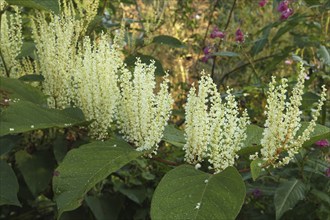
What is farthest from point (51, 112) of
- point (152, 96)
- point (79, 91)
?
point (152, 96)

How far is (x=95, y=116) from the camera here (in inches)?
67.9

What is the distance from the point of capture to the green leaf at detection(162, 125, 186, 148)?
1.59m

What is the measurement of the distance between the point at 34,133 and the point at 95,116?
2.32ft

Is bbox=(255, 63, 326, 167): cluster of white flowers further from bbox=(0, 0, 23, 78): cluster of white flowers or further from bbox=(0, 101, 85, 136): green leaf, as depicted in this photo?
bbox=(0, 0, 23, 78): cluster of white flowers

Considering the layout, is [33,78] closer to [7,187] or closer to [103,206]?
[7,187]

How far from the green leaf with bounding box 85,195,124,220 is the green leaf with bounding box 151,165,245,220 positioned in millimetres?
1040

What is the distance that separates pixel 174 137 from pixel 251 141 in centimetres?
25

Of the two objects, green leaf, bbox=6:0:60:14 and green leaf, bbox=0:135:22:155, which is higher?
green leaf, bbox=6:0:60:14

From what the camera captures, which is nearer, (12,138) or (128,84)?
(128,84)

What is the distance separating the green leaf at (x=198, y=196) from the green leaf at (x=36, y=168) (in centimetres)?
100

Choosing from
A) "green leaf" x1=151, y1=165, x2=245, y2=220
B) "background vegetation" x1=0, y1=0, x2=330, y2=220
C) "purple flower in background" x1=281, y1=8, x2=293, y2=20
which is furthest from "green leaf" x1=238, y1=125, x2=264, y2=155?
"purple flower in background" x1=281, y1=8, x2=293, y2=20

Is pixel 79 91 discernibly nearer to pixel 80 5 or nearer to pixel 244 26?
pixel 80 5

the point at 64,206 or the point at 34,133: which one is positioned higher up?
the point at 64,206

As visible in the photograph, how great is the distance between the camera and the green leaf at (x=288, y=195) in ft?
6.81
